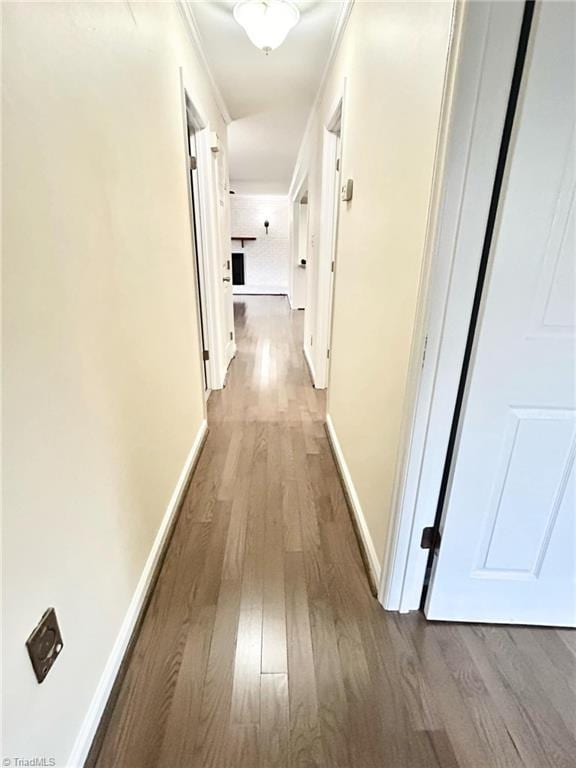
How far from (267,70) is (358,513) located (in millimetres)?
3065

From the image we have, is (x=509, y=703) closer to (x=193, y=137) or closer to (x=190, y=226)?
(x=190, y=226)

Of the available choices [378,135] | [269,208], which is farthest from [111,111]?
[269,208]

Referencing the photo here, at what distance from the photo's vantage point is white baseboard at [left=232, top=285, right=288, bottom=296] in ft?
34.0

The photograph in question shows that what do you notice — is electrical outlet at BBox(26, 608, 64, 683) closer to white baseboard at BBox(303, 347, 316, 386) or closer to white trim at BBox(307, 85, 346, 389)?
white trim at BBox(307, 85, 346, 389)

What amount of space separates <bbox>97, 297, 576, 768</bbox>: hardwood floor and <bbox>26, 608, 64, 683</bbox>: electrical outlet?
0.39 metres

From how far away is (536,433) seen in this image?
108 centimetres

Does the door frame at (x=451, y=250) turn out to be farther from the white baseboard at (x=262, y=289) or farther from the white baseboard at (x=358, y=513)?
the white baseboard at (x=262, y=289)

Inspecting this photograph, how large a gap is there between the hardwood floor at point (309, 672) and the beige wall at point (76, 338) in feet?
0.68

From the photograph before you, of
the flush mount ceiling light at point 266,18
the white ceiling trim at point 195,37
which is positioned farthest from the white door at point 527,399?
the white ceiling trim at point 195,37

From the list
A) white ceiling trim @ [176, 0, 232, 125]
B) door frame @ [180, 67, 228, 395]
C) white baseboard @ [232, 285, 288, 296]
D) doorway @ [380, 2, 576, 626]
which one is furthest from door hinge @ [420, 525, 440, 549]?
white baseboard @ [232, 285, 288, 296]

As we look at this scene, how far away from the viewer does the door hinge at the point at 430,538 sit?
4.07ft

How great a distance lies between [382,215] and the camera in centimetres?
142

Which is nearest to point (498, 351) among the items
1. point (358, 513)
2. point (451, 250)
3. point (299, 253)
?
point (451, 250)

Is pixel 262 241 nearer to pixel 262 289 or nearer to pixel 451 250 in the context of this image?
pixel 262 289
